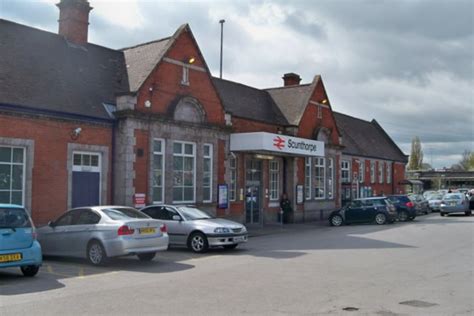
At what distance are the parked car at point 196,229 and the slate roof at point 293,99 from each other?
15471 millimetres

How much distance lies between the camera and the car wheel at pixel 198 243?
1602cm

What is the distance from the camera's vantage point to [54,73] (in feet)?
65.0

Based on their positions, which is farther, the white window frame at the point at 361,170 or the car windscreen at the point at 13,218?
the white window frame at the point at 361,170

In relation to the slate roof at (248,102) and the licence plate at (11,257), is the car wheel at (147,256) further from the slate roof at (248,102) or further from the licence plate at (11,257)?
the slate roof at (248,102)

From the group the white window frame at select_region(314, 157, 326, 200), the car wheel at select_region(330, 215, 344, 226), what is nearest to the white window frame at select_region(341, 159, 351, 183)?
the white window frame at select_region(314, 157, 326, 200)

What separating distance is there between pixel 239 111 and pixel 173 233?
43.4 feet

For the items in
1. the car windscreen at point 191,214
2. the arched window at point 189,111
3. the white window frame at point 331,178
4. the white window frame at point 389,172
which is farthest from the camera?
the white window frame at point 389,172

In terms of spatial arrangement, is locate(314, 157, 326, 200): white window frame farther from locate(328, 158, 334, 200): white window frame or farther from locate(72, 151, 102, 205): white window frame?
locate(72, 151, 102, 205): white window frame

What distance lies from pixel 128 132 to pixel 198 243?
616 centimetres

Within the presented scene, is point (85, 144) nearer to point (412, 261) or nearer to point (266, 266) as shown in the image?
point (266, 266)

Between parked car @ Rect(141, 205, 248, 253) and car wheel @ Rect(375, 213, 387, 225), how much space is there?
1377cm

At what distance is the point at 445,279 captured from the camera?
1107cm

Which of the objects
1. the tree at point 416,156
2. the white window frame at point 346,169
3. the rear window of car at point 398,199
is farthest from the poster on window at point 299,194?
the tree at point 416,156

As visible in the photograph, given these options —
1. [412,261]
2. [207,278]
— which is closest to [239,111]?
[412,261]
